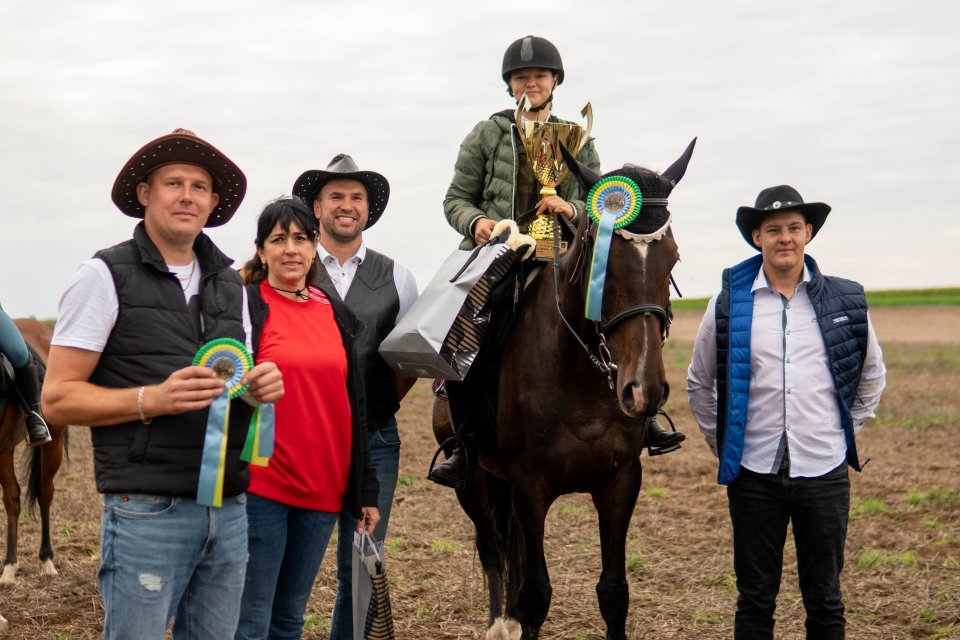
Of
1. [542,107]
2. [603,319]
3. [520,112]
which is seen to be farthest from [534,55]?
[603,319]

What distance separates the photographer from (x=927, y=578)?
261 inches

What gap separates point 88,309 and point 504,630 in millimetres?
3616

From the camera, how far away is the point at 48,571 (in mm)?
7184

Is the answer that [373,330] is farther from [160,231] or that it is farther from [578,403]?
[160,231]

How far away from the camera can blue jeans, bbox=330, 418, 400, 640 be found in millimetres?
4410

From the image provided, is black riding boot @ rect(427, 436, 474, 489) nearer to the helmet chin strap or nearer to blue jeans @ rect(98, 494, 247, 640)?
the helmet chin strap

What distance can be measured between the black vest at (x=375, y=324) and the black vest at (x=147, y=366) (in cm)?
186

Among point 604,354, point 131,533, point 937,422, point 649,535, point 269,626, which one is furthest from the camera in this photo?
point 937,422

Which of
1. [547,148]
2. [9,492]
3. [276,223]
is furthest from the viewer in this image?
[9,492]

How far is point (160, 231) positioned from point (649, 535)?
241 inches

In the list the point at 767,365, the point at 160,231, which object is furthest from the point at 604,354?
the point at 160,231

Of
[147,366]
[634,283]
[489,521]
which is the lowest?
[489,521]

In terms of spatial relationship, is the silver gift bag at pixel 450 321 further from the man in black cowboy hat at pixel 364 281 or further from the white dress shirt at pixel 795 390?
the white dress shirt at pixel 795 390

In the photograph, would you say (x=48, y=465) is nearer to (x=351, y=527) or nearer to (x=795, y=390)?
(x=351, y=527)
